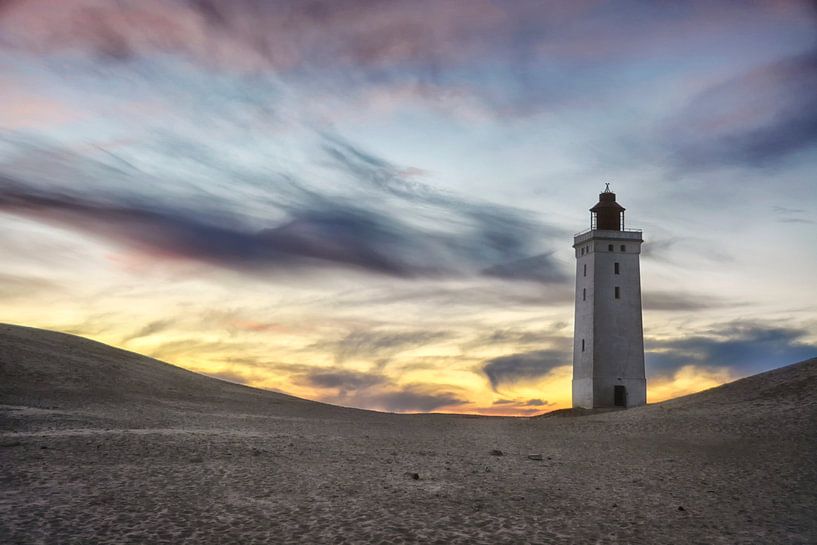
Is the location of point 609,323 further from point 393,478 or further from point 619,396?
point 393,478

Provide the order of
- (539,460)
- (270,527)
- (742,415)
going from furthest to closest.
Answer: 1. (742,415)
2. (539,460)
3. (270,527)

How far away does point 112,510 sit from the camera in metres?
10.9

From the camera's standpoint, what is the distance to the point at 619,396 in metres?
55.6

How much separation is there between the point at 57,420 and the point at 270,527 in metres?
16.1

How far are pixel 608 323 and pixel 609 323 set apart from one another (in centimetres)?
8

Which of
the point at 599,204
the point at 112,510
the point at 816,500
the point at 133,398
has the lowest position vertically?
the point at 112,510

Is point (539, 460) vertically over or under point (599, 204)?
under

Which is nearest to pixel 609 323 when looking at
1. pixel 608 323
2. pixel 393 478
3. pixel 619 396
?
pixel 608 323

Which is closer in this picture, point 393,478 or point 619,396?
point 393,478

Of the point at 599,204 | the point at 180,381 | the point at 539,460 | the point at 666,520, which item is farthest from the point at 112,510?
the point at 599,204

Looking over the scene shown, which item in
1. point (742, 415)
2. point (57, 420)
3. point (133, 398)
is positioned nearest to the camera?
point (57, 420)

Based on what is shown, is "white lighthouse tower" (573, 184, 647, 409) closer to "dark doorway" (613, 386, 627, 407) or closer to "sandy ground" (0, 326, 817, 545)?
"dark doorway" (613, 386, 627, 407)

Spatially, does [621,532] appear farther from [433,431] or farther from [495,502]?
[433,431]

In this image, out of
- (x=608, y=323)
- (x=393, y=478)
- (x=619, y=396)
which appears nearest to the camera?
(x=393, y=478)
